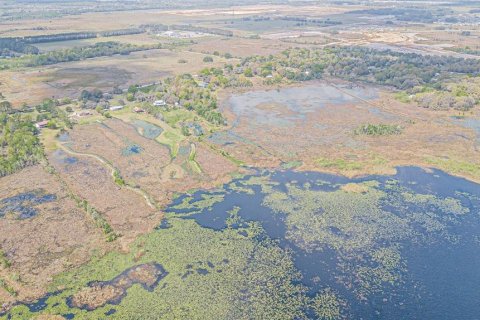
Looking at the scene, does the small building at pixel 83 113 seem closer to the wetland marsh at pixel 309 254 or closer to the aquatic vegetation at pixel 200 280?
the wetland marsh at pixel 309 254

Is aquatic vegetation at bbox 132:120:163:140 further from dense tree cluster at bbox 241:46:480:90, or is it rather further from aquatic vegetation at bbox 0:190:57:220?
dense tree cluster at bbox 241:46:480:90

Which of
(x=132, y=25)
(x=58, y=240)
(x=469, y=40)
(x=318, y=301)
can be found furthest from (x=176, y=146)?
(x=132, y=25)

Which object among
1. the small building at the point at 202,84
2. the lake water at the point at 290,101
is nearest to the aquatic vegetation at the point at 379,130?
the lake water at the point at 290,101

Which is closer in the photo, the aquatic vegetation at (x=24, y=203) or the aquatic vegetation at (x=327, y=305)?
the aquatic vegetation at (x=327, y=305)

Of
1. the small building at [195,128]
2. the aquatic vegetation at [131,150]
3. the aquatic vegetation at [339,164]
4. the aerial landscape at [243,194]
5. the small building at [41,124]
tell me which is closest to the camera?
the aerial landscape at [243,194]

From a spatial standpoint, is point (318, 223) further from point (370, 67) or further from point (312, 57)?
point (312, 57)

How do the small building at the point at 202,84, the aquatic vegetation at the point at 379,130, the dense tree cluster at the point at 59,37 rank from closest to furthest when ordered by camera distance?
the aquatic vegetation at the point at 379,130 < the small building at the point at 202,84 < the dense tree cluster at the point at 59,37

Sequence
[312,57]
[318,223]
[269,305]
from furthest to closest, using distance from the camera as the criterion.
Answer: [312,57] < [318,223] < [269,305]
